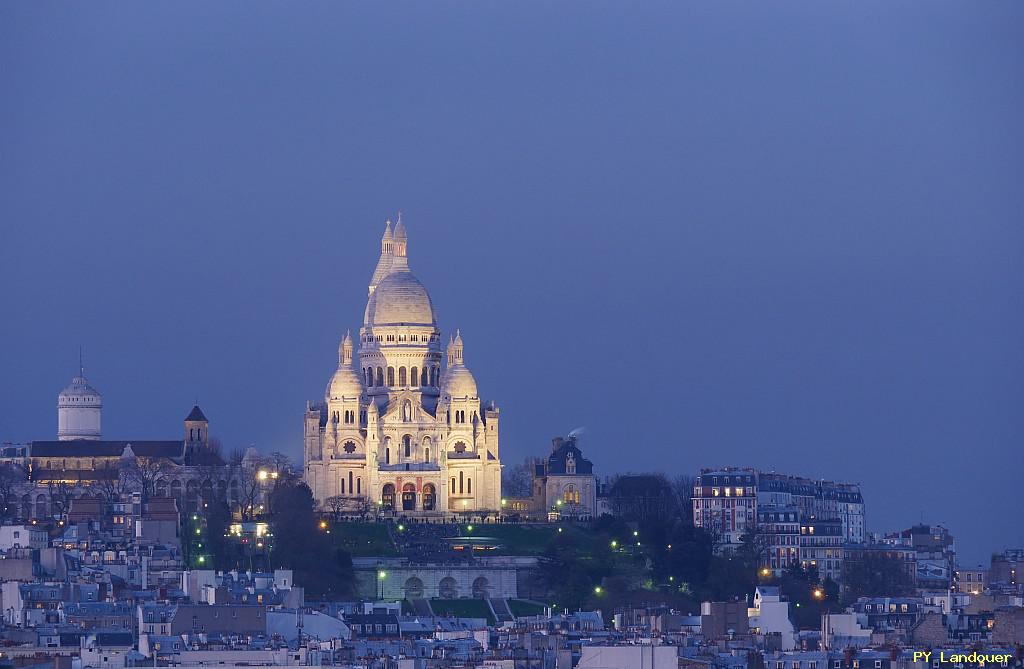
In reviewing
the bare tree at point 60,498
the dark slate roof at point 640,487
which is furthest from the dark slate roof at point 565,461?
the bare tree at point 60,498

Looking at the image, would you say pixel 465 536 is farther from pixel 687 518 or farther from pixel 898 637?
pixel 898 637

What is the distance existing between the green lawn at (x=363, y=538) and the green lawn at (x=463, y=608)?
20.7ft

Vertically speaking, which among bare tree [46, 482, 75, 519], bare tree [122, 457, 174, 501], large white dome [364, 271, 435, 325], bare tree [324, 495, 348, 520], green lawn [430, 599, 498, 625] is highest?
large white dome [364, 271, 435, 325]

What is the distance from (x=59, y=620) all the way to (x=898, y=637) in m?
25.6

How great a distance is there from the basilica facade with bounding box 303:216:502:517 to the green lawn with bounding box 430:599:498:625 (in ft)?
62.4

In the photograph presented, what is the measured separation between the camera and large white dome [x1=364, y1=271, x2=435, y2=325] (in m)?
182

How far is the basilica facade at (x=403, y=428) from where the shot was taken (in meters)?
173

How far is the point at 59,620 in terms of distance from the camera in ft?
382

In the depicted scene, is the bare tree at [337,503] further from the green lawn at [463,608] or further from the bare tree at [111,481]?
the green lawn at [463,608]

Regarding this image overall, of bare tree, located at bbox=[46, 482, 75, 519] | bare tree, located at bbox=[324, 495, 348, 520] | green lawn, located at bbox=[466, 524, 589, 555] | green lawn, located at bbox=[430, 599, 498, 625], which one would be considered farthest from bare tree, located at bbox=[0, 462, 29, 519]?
green lawn, located at bbox=[430, 599, 498, 625]

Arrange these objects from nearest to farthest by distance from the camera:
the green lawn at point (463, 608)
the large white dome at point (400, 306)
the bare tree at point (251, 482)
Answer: the green lawn at point (463, 608) < the bare tree at point (251, 482) < the large white dome at point (400, 306)

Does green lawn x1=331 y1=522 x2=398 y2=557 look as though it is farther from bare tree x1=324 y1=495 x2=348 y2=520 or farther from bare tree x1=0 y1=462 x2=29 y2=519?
bare tree x1=0 y1=462 x2=29 y2=519

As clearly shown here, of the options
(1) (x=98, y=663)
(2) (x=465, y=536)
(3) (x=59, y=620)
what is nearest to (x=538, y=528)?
(2) (x=465, y=536)

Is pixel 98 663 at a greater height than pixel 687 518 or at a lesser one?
lesser
